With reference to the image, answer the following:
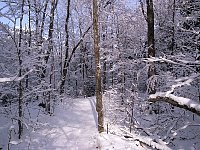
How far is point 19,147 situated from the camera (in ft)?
38.4

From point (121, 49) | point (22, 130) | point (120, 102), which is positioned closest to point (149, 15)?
point (120, 102)

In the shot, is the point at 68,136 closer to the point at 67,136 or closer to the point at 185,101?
the point at 67,136

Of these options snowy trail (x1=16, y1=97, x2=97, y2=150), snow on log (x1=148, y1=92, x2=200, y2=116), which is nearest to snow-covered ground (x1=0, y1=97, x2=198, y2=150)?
snowy trail (x1=16, y1=97, x2=97, y2=150)

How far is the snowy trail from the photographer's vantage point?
11.6 m

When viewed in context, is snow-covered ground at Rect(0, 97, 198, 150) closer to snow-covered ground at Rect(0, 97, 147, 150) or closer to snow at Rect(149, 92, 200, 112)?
snow-covered ground at Rect(0, 97, 147, 150)

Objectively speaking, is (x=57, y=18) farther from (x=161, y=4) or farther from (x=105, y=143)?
(x=105, y=143)

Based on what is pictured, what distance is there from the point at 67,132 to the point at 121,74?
41.2 ft

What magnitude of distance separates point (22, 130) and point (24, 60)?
345 cm

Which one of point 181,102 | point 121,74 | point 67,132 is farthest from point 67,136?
point 121,74

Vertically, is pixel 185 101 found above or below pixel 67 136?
above

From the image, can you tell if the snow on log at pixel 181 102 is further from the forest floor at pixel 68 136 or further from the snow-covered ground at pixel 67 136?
the snow-covered ground at pixel 67 136

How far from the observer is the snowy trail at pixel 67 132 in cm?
1164

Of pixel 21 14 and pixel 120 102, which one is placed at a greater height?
pixel 21 14

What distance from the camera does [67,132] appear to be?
1298 cm
